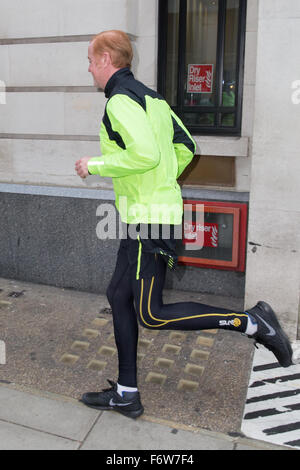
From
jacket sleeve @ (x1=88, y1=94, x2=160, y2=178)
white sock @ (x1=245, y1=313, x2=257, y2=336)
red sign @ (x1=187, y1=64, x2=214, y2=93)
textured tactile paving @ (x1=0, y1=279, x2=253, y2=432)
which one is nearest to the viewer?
jacket sleeve @ (x1=88, y1=94, x2=160, y2=178)

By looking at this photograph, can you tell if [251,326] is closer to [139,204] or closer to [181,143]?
[139,204]

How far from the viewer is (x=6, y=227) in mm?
6023

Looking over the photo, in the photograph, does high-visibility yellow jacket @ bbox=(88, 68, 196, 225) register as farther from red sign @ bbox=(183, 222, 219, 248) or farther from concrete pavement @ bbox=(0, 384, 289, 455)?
red sign @ bbox=(183, 222, 219, 248)

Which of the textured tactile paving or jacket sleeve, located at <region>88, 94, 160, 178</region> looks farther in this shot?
the textured tactile paving

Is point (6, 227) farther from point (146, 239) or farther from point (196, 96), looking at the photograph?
point (146, 239)

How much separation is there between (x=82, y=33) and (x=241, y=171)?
2225mm

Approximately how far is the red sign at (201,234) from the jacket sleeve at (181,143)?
202 cm

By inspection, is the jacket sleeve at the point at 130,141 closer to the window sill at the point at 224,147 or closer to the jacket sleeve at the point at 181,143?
the jacket sleeve at the point at 181,143

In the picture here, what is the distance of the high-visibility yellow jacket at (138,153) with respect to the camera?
2.82 metres

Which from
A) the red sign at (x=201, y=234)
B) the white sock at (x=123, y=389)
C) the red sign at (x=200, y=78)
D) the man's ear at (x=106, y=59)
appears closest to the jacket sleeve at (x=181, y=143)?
the man's ear at (x=106, y=59)

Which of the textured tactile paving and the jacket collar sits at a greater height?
the jacket collar

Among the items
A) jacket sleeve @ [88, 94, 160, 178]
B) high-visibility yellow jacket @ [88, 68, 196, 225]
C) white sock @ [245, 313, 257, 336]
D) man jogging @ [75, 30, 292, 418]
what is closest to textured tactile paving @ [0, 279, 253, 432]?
man jogging @ [75, 30, 292, 418]

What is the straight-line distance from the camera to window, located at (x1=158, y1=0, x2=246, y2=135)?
5336 millimetres

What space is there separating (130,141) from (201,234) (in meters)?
2.71
